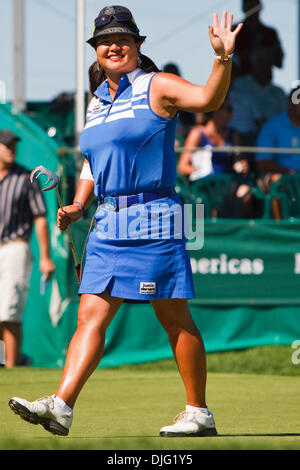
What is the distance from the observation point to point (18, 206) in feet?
32.6

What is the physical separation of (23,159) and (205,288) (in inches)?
86.1

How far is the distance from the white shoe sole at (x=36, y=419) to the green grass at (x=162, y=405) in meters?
0.05

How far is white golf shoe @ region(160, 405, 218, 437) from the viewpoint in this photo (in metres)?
5.36

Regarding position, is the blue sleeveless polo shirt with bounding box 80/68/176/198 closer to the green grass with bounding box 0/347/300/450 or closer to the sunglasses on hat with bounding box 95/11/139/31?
the sunglasses on hat with bounding box 95/11/139/31

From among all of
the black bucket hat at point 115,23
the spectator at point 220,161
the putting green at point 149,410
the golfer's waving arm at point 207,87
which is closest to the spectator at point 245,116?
the spectator at point 220,161

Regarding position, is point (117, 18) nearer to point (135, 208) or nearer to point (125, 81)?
point (125, 81)

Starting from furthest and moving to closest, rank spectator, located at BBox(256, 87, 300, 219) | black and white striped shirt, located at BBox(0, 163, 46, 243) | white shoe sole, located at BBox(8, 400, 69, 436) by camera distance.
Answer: spectator, located at BBox(256, 87, 300, 219) < black and white striped shirt, located at BBox(0, 163, 46, 243) < white shoe sole, located at BBox(8, 400, 69, 436)

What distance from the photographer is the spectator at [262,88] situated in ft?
40.1

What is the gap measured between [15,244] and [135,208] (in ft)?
16.1

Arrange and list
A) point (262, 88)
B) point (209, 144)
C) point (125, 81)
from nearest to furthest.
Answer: point (125, 81) < point (209, 144) < point (262, 88)

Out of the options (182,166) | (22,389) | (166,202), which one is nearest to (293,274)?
(182,166)

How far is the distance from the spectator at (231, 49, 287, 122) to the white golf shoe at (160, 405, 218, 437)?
7.15 meters

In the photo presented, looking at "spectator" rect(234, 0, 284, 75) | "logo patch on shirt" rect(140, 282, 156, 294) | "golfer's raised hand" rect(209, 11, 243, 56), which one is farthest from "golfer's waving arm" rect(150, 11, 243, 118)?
"spectator" rect(234, 0, 284, 75)

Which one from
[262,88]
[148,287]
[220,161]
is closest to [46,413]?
[148,287]
